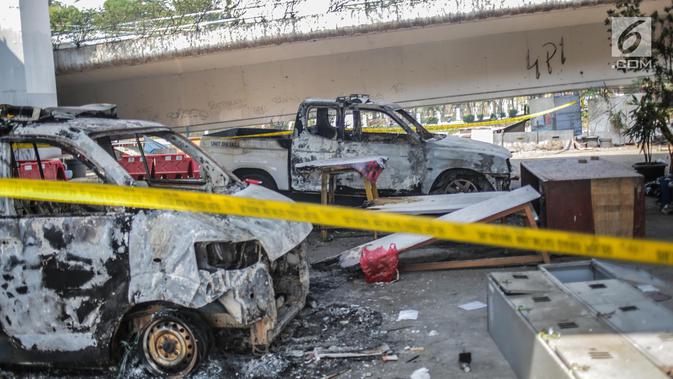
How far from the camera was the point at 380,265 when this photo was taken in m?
7.14

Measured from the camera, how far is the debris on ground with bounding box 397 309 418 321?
5.92 meters

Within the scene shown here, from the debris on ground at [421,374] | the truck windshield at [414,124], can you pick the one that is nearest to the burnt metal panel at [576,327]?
the debris on ground at [421,374]

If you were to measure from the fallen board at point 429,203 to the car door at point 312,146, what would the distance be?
2020mm

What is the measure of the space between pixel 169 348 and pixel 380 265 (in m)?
3.05

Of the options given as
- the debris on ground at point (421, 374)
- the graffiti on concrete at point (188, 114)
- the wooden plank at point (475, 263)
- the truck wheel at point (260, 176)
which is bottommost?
the debris on ground at point (421, 374)

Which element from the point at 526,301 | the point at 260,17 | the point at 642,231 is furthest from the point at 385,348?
the point at 260,17

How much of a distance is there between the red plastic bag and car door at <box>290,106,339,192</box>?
3717 millimetres

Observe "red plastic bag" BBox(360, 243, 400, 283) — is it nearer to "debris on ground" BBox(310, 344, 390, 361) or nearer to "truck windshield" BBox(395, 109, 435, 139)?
"debris on ground" BBox(310, 344, 390, 361)

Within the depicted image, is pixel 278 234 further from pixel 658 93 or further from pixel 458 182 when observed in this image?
pixel 658 93

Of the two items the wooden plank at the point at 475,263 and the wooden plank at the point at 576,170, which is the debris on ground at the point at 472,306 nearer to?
the wooden plank at the point at 475,263

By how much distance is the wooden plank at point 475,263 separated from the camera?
742cm

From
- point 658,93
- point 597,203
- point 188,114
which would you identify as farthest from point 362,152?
point 188,114

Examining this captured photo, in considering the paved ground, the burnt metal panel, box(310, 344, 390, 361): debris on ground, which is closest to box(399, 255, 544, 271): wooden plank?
the paved ground

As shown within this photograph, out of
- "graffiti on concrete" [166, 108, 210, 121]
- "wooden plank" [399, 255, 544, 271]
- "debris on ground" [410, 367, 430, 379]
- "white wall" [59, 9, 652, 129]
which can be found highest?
"white wall" [59, 9, 652, 129]
